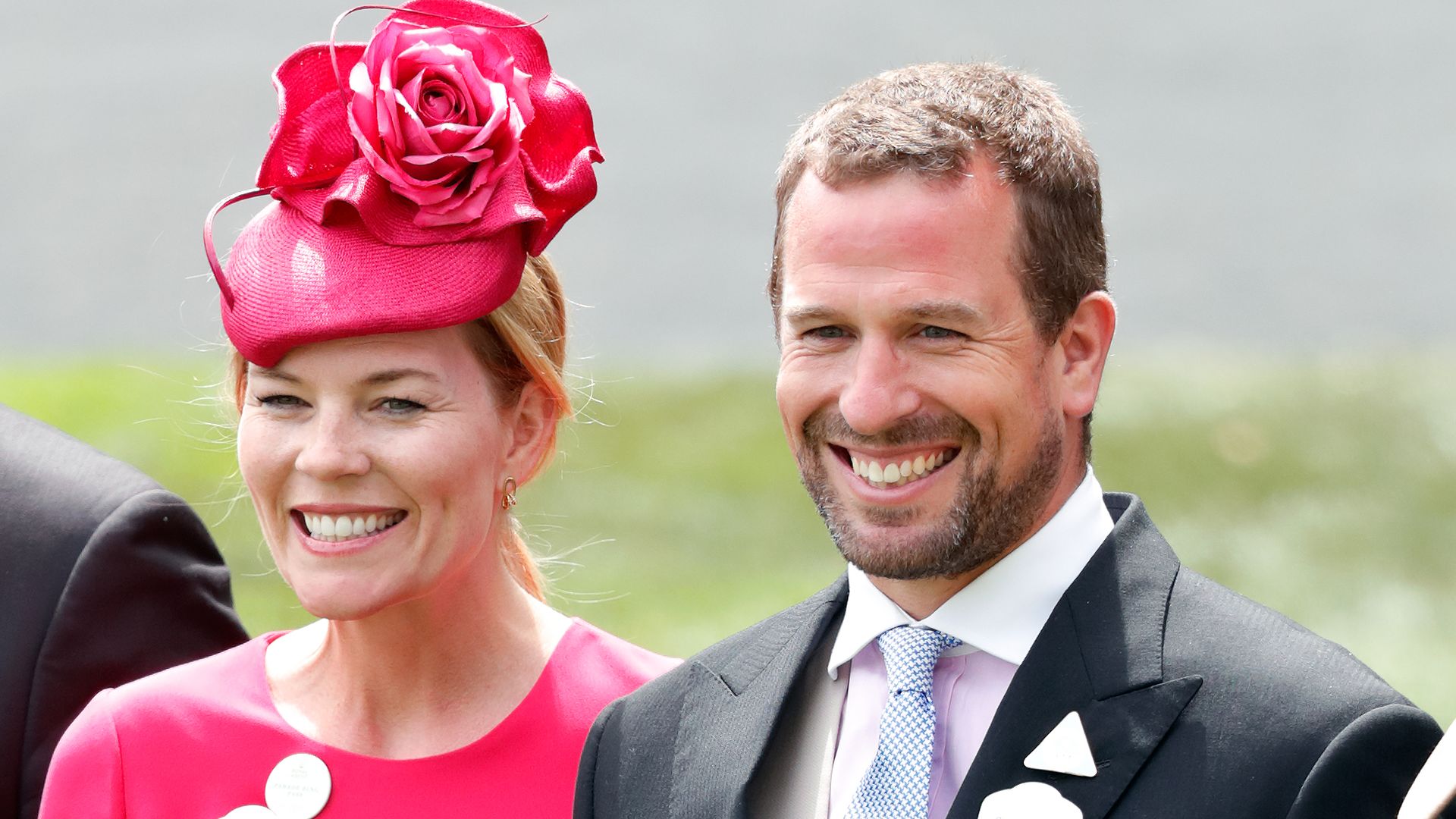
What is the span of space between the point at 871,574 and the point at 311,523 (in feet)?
3.59

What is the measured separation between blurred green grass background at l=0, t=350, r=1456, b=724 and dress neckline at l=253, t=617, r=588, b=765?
3681 millimetres

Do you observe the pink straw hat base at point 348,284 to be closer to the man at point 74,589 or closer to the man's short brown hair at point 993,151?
the man at point 74,589

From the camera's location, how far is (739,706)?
10.7 ft

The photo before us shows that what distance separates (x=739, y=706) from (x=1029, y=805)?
1.98ft

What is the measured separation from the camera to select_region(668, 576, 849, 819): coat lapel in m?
3.14

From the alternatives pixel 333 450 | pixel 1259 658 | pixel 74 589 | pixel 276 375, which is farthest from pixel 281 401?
pixel 1259 658

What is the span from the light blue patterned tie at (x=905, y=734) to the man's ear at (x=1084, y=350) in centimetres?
43

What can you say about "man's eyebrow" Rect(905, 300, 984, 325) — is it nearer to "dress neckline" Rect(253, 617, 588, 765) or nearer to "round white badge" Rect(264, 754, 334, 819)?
"dress neckline" Rect(253, 617, 588, 765)

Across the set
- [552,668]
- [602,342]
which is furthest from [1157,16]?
[552,668]

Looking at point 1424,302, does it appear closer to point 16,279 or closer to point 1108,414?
point 1108,414

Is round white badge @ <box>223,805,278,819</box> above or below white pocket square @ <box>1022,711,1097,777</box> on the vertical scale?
below

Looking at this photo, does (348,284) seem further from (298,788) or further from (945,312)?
(945,312)

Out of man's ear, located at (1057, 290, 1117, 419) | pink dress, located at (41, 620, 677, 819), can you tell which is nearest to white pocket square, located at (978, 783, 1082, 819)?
man's ear, located at (1057, 290, 1117, 419)

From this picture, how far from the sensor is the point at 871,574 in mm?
3104
